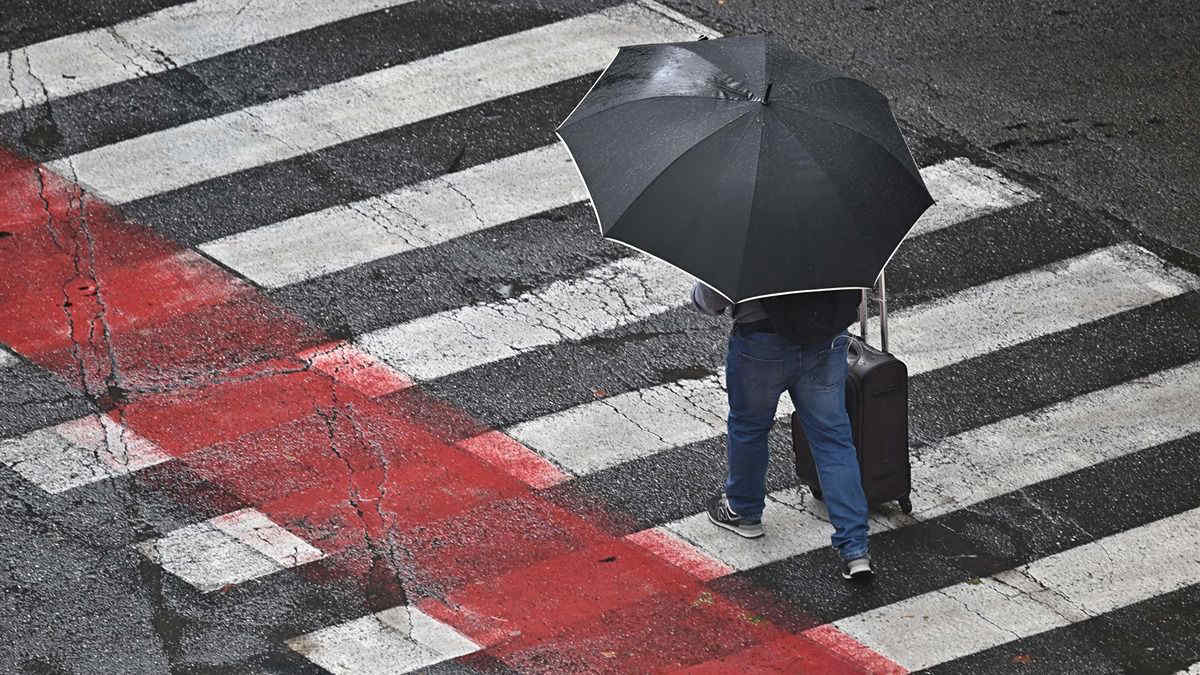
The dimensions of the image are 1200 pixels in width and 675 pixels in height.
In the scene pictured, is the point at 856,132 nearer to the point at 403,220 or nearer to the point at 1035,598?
the point at 1035,598

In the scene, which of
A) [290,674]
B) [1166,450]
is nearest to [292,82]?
[290,674]

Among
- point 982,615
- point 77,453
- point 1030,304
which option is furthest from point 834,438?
point 77,453

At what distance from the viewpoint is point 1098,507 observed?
324 inches

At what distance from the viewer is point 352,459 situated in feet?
27.5

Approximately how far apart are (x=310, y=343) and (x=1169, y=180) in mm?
4972

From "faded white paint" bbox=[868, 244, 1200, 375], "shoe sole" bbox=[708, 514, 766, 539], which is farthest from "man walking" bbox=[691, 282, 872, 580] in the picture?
"faded white paint" bbox=[868, 244, 1200, 375]

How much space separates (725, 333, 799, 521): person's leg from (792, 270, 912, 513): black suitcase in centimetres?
31

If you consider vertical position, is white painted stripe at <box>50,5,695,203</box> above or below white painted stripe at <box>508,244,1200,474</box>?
above

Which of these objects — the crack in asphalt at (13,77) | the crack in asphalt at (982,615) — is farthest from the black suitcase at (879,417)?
the crack in asphalt at (13,77)

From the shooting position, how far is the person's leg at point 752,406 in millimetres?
7375

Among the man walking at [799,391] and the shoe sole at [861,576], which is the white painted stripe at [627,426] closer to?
the man walking at [799,391]

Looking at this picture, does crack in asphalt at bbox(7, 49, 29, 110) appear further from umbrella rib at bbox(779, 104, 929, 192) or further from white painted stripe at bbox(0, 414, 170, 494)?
umbrella rib at bbox(779, 104, 929, 192)

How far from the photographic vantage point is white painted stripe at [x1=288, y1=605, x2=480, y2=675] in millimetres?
7262

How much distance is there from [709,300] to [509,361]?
1.94 m
